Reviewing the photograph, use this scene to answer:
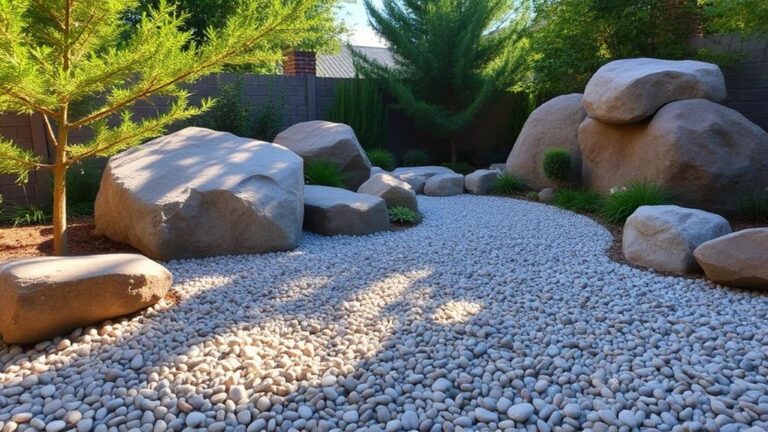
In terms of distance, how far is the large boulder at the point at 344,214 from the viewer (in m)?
4.79

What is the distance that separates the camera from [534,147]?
7.44 meters

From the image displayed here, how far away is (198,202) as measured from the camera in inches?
154

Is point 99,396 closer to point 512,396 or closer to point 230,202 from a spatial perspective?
point 512,396

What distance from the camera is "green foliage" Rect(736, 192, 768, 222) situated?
16.1 ft

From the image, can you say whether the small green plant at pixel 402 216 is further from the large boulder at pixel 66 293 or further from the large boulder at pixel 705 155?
the large boulder at pixel 66 293

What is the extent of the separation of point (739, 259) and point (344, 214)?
2.97 meters

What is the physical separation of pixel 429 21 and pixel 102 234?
6805 mm

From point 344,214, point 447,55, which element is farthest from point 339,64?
point 344,214

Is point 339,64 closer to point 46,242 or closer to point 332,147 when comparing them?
point 332,147

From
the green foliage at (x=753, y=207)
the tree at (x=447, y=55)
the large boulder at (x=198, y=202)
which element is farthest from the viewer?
the tree at (x=447, y=55)

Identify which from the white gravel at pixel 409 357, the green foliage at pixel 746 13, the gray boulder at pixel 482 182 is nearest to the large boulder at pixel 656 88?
the green foliage at pixel 746 13

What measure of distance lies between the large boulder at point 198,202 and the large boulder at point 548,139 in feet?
13.2

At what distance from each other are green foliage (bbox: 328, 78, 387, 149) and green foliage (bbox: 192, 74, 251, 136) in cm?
190

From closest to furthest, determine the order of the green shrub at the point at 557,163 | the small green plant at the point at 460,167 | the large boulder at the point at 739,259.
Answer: the large boulder at the point at 739,259, the green shrub at the point at 557,163, the small green plant at the point at 460,167
